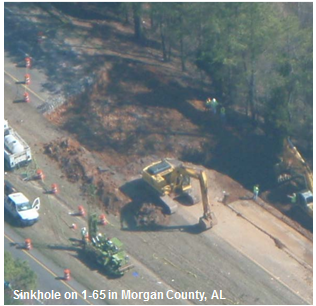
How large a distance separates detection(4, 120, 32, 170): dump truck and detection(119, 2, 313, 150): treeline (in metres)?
12.9

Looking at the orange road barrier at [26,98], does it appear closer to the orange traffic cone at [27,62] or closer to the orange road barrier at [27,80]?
the orange road barrier at [27,80]

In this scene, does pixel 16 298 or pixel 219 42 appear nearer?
pixel 16 298

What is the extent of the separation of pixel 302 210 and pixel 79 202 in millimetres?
11896

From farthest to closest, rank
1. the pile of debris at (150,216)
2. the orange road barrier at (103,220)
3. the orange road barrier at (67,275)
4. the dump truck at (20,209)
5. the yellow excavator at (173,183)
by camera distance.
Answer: the yellow excavator at (173,183)
the pile of debris at (150,216)
the orange road barrier at (103,220)
the dump truck at (20,209)
the orange road barrier at (67,275)

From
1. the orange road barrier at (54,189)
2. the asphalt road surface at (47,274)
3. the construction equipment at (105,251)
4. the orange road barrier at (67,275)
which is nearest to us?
the asphalt road surface at (47,274)

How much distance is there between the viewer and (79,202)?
162 ft

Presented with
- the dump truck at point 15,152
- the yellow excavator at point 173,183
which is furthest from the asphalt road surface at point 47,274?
the yellow excavator at point 173,183

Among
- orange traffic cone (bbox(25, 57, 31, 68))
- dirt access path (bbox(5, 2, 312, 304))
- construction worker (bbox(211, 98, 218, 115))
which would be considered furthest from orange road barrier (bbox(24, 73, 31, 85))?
construction worker (bbox(211, 98, 218, 115))

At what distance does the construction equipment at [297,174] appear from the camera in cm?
5191

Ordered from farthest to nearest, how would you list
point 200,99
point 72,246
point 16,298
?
point 200,99, point 72,246, point 16,298

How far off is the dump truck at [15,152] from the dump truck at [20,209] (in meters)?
2.56

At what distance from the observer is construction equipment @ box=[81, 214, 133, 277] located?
4462 cm

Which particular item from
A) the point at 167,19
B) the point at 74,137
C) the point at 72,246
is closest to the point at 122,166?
the point at 74,137

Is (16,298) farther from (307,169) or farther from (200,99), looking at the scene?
(200,99)
